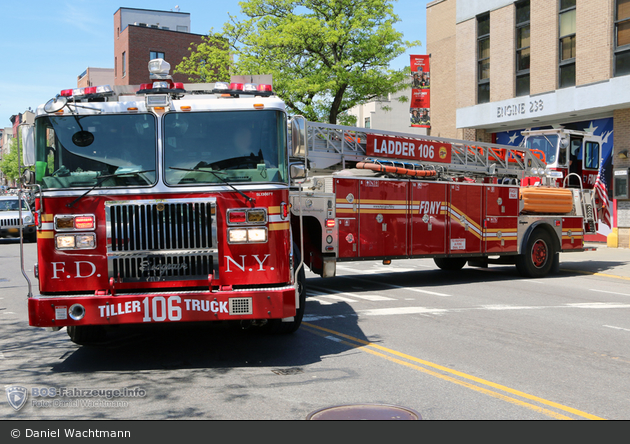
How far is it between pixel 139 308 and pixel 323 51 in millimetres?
22166

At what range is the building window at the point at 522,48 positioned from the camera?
25844 millimetres

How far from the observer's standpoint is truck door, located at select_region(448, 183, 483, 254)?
43.5 ft

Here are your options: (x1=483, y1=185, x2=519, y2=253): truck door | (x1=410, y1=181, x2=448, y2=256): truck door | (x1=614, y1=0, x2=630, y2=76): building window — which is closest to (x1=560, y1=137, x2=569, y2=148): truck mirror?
(x1=483, y1=185, x2=519, y2=253): truck door

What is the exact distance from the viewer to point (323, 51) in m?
26.7

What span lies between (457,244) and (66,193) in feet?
29.4

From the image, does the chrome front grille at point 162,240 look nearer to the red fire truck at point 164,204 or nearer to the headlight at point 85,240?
the red fire truck at point 164,204

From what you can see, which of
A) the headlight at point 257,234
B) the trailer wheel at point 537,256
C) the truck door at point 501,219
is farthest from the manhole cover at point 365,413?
the trailer wheel at point 537,256

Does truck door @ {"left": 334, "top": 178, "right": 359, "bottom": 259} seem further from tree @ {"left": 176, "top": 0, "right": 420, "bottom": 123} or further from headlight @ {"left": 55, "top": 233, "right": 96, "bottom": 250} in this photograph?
tree @ {"left": 176, "top": 0, "right": 420, "bottom": 123}

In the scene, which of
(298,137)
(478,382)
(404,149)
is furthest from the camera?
(404,149)

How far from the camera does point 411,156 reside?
527 inches

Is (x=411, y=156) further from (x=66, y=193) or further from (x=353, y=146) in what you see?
(x=66, y=193)

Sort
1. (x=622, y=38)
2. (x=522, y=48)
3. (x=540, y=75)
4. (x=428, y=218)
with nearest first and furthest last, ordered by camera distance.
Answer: (x=428, y=218) → (x=622, y=38) → (x=540, y=75) → (x=522, y=48)

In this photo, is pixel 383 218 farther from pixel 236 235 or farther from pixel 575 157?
pixel 575 157

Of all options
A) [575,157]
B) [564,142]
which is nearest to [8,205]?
[564,142]
